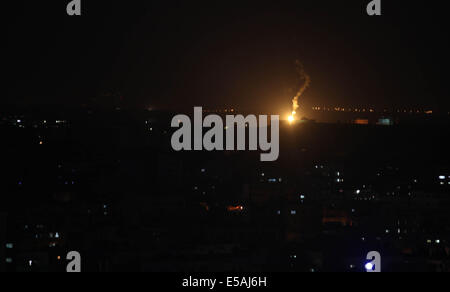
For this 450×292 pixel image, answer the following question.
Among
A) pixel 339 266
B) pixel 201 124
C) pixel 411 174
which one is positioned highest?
pixel 201 124

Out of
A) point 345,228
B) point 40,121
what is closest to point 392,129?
point 345,228

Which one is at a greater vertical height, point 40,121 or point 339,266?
point 40,121
